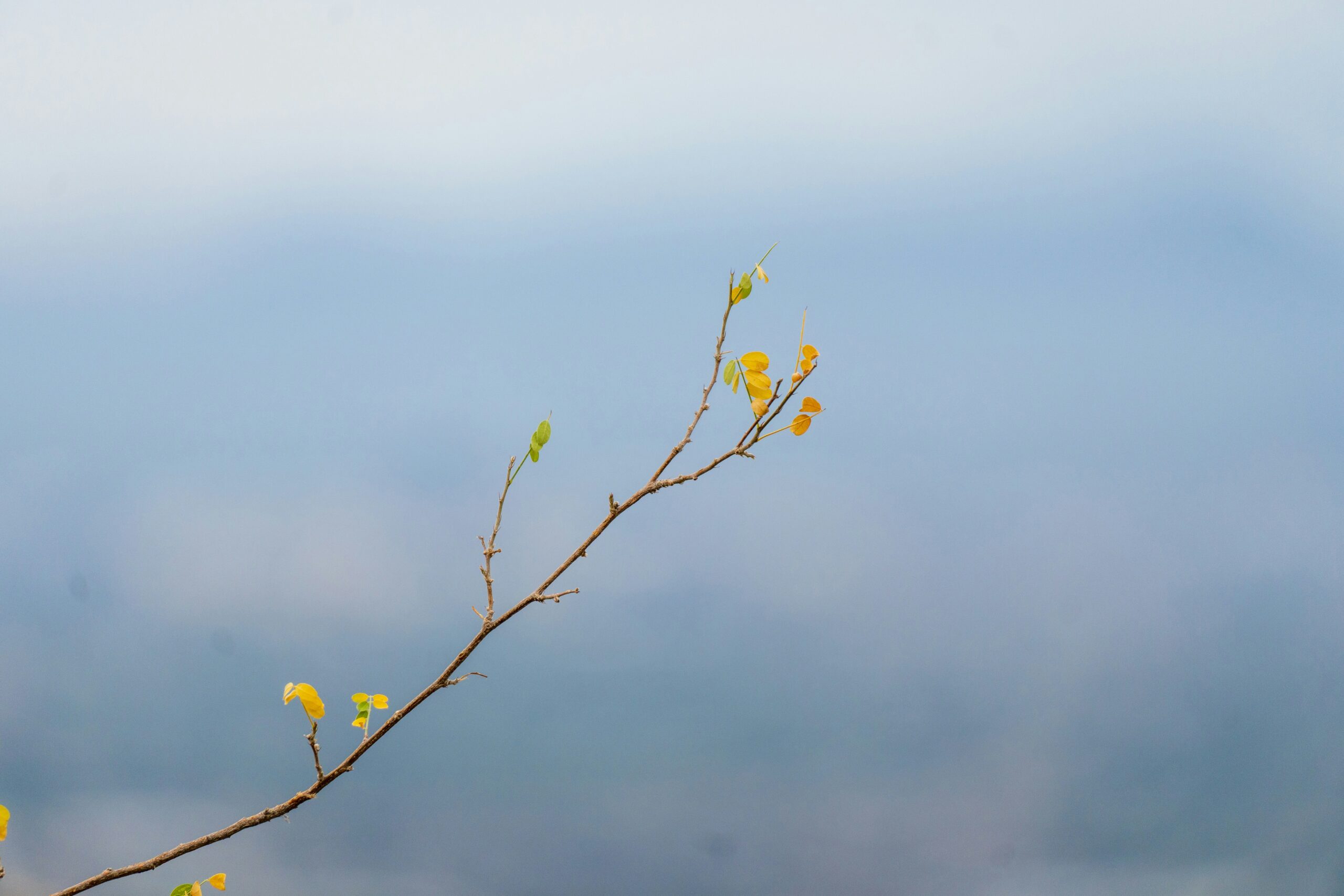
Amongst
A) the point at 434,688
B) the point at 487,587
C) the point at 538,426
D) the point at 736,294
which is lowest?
the point at 434,688

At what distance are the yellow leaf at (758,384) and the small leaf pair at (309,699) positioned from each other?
520 mm

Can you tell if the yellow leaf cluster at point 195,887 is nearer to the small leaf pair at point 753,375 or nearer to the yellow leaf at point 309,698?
the yellow leaf at point 309,698

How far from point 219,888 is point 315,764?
14 centimetres

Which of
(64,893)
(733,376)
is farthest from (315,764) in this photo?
(733,376)

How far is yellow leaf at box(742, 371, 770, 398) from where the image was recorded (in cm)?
113

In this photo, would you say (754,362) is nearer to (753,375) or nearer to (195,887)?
(753,375)

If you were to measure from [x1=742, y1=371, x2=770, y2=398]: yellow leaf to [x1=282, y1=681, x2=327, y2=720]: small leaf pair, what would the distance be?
520 millimetres

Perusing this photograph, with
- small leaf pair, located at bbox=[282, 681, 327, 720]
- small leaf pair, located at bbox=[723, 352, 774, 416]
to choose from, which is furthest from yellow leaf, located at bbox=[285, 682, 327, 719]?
small leaf pair, located at bbox=[723, 352, 774, 416]

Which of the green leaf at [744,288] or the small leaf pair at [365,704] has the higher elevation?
the green leaf at [744,288]

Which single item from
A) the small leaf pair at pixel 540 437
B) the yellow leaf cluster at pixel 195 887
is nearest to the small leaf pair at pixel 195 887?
the yellow leaf cluster at pixel 195 887

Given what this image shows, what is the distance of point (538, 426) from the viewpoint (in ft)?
3.52

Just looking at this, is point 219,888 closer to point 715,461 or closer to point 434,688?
point 434,688

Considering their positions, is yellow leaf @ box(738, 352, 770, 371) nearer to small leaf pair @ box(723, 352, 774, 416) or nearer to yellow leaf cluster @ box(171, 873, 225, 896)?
small leaf pair @ box(723, 352, 774, 416)

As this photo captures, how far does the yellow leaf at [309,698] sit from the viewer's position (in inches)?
40.0
